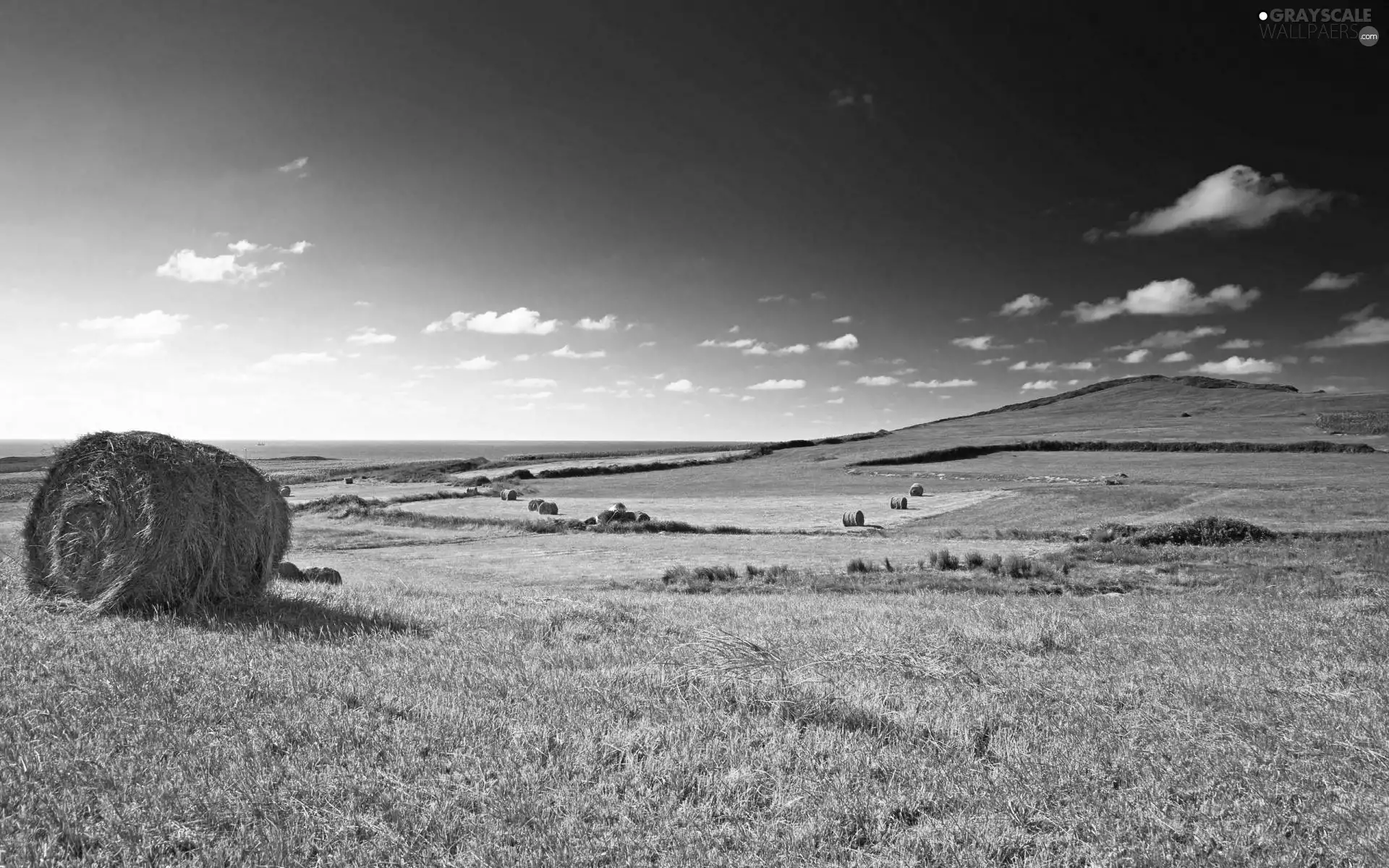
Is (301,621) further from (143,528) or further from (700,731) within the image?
(700,731)

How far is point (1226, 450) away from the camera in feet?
229

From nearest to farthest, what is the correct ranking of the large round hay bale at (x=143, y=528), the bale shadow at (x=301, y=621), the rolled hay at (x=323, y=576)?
1. the bale shadow at (x=301, y=621)
2. the large round hay bale at (x=143, y=528)
3. the rolled hay at (x=323, y=576)

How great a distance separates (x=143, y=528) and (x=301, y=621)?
354 cm

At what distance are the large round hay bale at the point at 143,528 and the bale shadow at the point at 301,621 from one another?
637 millimetres

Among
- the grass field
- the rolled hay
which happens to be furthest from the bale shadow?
the rolled hay

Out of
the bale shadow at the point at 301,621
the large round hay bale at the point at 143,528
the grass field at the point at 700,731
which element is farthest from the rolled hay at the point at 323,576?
the bale shadow at the point at 301,621

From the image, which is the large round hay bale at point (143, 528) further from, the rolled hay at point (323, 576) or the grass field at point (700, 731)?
the rolled hay at point (323, 576)

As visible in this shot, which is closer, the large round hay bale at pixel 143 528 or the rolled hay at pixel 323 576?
the large round hay bale at pixel 143 528

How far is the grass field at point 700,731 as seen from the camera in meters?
4.02

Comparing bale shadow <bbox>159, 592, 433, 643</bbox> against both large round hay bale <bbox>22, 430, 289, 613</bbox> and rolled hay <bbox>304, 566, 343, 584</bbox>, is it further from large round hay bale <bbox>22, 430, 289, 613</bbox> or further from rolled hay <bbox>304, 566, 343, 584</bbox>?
rolled hay <bbox>304, 566, 343, 584</bbox>

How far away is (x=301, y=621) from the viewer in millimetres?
9695

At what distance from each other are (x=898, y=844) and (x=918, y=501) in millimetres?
41085

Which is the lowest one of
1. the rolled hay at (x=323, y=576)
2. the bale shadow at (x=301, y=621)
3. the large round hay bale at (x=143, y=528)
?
the rolled hay at (x=323, y=576)

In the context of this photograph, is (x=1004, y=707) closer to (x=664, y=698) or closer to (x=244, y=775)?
(x=664, y=698)
